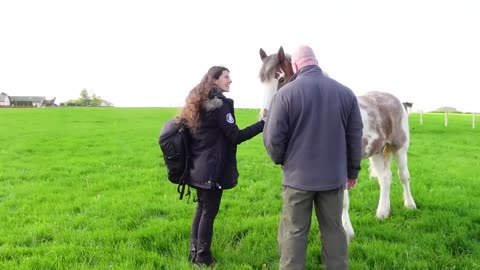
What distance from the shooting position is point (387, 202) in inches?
270

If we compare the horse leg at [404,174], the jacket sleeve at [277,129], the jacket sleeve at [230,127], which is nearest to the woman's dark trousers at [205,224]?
the jacket sleeve at [230,127]

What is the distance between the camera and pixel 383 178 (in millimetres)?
7008

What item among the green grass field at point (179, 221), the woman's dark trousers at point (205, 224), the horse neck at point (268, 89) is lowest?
the green grass field at point (179, 221)

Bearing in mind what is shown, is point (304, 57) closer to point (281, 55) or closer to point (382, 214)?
point (281, 55)

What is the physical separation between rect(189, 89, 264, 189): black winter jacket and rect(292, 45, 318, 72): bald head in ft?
3.43

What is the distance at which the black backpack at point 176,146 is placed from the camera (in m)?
4.80

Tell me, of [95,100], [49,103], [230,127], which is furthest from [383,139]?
[95,100]

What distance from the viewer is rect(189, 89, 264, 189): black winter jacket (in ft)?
15.5

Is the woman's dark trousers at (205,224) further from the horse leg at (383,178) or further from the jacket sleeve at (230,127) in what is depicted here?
the horse leg at (383,178)

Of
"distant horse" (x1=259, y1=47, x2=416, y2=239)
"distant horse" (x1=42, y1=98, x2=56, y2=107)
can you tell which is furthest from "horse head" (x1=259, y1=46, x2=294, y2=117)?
"distant horse" (x1=42, y1=98, x2=56, y2=107)

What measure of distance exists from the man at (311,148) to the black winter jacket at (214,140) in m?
0.92

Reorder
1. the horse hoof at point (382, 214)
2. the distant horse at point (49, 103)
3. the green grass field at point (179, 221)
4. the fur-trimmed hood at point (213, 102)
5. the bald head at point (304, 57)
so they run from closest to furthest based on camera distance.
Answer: the bald head at point (304, 57) < the fur-trimmed hood at point (213, 102) < the green grass field at point (179, 221) < the horse hoof at point (382, 214) < the distant horse at point (49, 103)

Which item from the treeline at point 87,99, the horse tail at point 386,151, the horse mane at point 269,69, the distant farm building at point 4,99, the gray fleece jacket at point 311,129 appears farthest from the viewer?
the treeline at point 87,99

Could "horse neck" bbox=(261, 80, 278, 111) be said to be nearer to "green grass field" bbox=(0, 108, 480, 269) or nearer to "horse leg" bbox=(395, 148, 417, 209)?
"green grass field" bbox=(0, 108, 480, 269)
